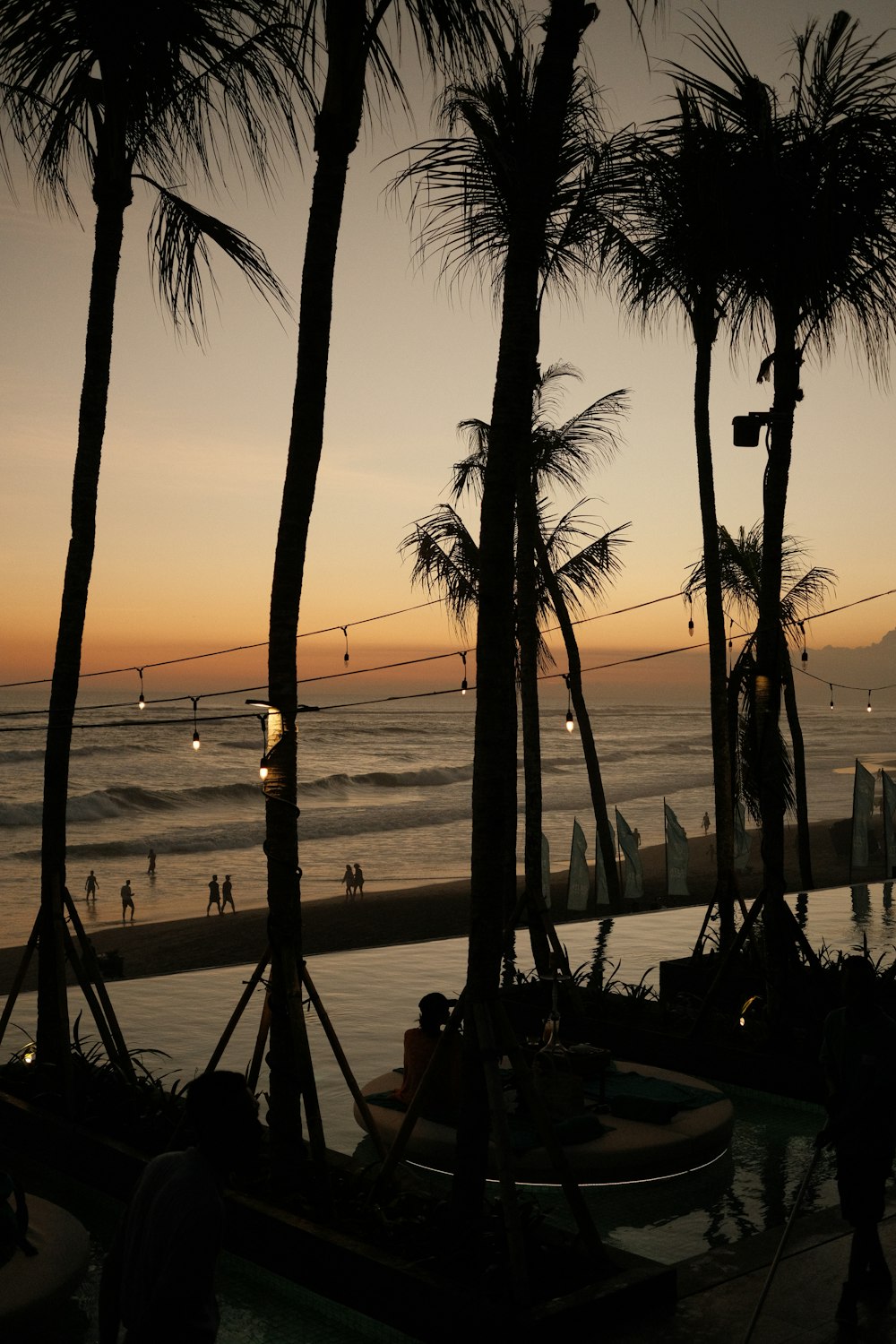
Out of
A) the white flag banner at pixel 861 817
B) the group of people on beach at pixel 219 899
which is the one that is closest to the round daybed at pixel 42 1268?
the white flag banner at pixel 861 817

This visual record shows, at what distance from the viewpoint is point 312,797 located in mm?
64812

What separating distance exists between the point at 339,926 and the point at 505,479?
64.9 feet

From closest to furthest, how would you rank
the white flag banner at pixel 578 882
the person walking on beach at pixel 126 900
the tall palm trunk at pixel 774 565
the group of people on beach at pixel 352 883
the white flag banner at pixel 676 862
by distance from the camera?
the tall palm trunk at pixel 774 565 → the white flag banner at pixel 578 882 → the white flag banner at pixel 676 862 → the person walking on beach at pixel 126 900 → the group of people on beach at pixel 352 883

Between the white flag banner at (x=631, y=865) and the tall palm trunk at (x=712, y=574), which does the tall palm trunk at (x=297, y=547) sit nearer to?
the tall palm trunk at (x=712, y=574)

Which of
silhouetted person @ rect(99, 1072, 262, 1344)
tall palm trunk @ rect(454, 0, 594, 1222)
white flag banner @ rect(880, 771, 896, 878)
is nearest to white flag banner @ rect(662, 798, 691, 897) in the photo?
white flag banner @ rect(880, 771, 896, 878)

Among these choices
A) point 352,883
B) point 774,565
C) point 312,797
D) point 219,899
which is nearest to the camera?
point 774,565

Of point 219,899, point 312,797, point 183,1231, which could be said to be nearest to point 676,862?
point 219,899

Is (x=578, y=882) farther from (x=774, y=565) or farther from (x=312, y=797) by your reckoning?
(x=312, y=797)

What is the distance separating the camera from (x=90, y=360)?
915 centimetres

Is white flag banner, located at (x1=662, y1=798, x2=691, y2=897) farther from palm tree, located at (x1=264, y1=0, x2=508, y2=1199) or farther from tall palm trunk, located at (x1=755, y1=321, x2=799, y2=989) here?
palm tree, located at (x1=264, y1=0, x2=508, y2=1199)

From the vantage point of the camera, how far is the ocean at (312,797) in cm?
3719

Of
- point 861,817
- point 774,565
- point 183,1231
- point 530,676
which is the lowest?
point 183,1231

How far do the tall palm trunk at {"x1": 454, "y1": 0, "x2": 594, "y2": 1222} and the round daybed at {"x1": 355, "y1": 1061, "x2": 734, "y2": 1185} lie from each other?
2.09 meters

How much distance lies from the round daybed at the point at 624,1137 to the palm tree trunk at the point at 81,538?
2556 mm
